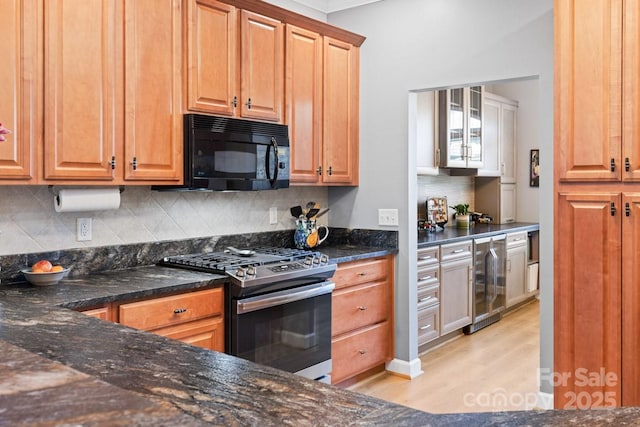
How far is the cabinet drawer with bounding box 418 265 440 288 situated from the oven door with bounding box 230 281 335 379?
1126 millimetres

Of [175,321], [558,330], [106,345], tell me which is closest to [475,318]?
[558,330]

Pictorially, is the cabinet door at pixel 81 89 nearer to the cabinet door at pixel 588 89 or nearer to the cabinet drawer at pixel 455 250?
the cabinet door at pixel 588 89

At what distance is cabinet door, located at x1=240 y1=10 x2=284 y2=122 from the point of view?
3262 mm

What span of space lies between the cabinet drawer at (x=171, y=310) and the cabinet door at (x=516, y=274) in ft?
11.9

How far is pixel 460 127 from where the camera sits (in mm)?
5328

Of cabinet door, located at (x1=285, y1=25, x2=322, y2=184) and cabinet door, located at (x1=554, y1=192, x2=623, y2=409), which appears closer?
cabinet door, located at (x1=554, y1=192, x2=623, y2=409)

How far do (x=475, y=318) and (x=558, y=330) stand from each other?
2.17 meters

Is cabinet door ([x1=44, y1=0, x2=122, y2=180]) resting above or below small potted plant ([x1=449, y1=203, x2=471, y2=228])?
above

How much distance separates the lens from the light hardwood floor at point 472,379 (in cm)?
341

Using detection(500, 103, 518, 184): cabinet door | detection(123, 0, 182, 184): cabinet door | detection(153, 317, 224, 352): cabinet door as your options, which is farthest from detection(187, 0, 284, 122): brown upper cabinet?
detection(500, 103, 518, 184): cabinet door

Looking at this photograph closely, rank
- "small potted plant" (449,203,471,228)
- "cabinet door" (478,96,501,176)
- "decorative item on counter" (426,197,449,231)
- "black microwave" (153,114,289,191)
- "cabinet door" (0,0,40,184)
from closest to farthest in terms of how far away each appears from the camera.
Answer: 1. "cabinet door" (0,0,40,184)
2. "black microwave" (153,114,289,191)
3. "decorative item on counter" (426,197,449,231)
4. "small potted plant" (449,203,471,228)
5. "cabinet door" (478,96,501,176)

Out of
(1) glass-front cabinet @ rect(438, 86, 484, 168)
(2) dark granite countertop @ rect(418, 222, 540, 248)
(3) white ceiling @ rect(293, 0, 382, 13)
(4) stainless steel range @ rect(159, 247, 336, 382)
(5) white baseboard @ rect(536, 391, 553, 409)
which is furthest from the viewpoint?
(1) glass-front cabinet @ rect(438, 86, 484, 168)

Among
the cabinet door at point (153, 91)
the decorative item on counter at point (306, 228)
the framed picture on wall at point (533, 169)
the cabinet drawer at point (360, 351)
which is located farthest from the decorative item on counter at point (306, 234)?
the framed picture on wall at point (533, 169)

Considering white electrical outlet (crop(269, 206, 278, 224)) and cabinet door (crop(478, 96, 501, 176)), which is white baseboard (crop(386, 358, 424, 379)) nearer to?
white electrical outlet (crop(269, 206, 278, 224))
